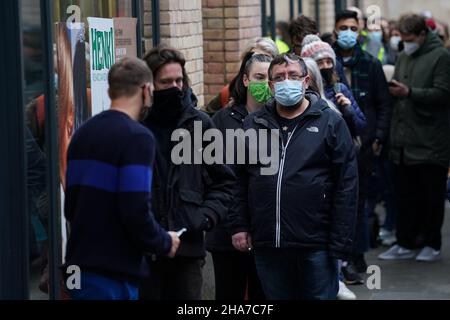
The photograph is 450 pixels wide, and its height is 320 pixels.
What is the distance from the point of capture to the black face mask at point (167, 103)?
5961 millimetres

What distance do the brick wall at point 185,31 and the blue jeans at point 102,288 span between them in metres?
3.48

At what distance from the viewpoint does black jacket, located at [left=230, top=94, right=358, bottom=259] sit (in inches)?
261

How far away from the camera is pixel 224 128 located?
24.1 ft

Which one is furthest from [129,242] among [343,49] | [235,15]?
[235,15]

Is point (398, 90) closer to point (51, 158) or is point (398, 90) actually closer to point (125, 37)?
point (125, 37)

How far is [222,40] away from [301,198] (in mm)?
4310

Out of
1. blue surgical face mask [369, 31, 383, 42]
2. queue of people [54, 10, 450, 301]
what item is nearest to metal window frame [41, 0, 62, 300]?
queue of people [54, 10, 450, 301]

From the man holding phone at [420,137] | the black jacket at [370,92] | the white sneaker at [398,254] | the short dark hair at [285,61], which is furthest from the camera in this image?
the white sneaker at [398,254]

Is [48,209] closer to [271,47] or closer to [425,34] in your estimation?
[271,47]

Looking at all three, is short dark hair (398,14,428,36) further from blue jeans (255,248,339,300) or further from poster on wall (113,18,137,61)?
blue jeans (255,248,339,300)

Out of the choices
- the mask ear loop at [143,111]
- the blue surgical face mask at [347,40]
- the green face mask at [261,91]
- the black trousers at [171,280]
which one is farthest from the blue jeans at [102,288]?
the blue surgical face mask at [347,40]

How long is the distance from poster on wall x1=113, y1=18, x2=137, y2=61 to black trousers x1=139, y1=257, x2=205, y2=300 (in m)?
2.05

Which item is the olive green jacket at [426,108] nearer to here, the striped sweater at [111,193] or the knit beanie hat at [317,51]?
the knit beanie hat at [317,51]

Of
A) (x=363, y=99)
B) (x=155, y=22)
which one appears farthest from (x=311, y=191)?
(x=363, y=99)
